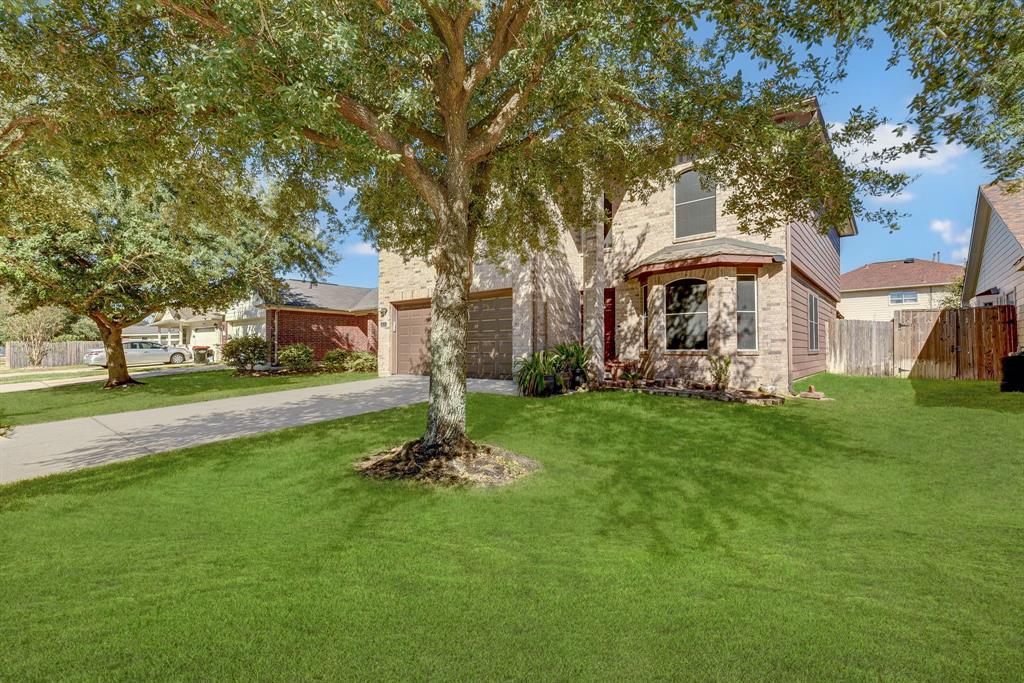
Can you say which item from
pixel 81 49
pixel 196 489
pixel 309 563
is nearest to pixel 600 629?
pixel 309 563

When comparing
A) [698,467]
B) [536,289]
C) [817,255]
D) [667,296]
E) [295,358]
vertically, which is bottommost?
[698,467]

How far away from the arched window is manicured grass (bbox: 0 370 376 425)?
10428 millimetres

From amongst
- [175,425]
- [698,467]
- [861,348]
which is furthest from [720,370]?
[175,425]

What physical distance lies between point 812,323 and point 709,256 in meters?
5.35

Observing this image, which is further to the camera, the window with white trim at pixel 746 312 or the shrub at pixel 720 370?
the window with white trim at pixel 746 312

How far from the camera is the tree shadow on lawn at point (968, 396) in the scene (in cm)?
850

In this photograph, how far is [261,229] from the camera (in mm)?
16656

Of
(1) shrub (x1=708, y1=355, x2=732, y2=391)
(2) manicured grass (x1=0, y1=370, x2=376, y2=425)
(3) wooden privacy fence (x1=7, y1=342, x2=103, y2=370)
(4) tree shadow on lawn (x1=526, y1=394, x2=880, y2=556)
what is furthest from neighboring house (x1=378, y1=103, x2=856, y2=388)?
(3) wooden privacy fence (x1=7, y1=342, x2=103, y2=370)

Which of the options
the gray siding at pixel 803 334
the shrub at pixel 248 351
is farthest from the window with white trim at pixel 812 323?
the shrub at pixel 248 351

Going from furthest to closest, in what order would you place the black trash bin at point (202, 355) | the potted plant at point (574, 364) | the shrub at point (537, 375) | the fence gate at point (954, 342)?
the black trash bin at point (202, 355)
the fence gate at point (954, 342)
the potted plant at point (574, 364)
the shrub at point (537, 375)

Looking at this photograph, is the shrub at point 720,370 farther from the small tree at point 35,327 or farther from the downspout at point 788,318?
the small tree at point 35,327

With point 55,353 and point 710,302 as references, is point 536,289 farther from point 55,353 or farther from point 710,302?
point 55,353

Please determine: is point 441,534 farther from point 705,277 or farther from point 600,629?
point 705,277

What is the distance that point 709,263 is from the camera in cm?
1115
